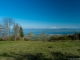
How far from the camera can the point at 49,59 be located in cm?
429

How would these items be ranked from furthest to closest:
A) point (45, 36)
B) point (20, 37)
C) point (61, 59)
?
point (20, 37)
point (45, 36)
point (61, 59)

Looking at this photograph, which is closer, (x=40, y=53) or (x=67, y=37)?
(x=40, y=53)

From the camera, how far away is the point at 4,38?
1741cm

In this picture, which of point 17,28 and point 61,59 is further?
point 17,28

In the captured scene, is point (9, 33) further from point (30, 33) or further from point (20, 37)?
point (30, 33)

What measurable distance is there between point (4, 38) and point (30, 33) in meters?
3.93

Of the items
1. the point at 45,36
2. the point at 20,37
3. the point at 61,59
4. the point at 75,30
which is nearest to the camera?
the point at 61,59

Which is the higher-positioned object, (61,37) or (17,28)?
Result: (17,28)

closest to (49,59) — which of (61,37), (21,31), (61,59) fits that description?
(61,59)

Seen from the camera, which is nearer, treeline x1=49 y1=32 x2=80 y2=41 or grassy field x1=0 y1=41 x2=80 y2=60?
grassy field x1=0 y1=41 x2=80 y2=60

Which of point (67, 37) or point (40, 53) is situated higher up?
point (40, 53)

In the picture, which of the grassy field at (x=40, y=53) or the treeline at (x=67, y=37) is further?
the treeline at (x=67, y=37)

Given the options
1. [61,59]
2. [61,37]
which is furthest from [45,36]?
[61,59]

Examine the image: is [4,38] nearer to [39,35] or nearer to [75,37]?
[39,35]
